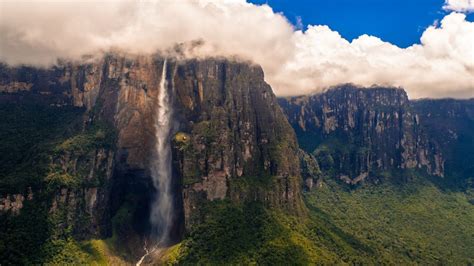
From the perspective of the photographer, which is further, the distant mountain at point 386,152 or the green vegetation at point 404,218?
the distant mountain at point 386,152

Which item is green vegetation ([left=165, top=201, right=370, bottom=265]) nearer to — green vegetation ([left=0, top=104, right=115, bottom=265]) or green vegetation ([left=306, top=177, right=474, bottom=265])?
green vegetation ([left=306, top=177, right=474, bottom=265])

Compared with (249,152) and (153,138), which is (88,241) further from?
(249,152)

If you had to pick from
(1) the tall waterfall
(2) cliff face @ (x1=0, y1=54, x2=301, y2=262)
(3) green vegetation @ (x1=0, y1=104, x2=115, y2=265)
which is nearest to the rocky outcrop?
(2) cliff face @ (x1=0, y1=54, x2=301, y2=262)

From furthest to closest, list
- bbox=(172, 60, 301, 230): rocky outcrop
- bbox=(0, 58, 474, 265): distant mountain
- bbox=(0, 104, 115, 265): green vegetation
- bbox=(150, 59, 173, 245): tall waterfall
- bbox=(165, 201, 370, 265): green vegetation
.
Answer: bbox=(150, 59, 173, 245): tall waterfall, bbox=(172, 60, 301, 230): rocky outcrop, bbox=(0, 58, 474, 265): distant mountain, bbox=(165, 201, 370, 265): green vegetation, bbox=(0, 104, 115, 265): green vegetation

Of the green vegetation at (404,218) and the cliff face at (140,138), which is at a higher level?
the cliff face at (140,138)

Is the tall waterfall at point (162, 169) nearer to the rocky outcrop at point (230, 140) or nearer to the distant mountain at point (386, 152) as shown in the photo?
the rocky outcrop at point (230, 140)

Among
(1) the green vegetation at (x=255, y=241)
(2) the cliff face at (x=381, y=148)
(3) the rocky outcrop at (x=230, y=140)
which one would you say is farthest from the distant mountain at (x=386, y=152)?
(1) the green vegetation at (x=255, y=241)

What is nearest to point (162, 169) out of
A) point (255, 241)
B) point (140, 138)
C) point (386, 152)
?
point (140, 138)
